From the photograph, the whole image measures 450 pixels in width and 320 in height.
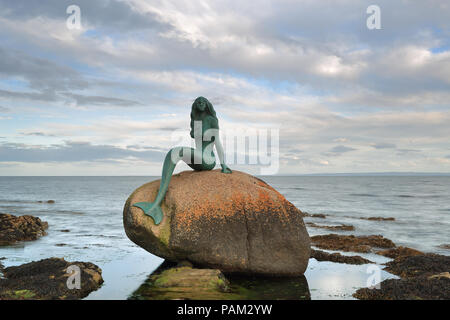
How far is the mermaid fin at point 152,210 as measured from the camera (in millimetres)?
7555

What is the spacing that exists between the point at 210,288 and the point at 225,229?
53.4 inches

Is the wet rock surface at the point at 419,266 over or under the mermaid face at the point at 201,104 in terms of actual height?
under

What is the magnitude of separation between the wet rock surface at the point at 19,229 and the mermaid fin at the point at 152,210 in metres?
7.07

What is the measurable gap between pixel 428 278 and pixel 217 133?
5447 mm

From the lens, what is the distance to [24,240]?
12578mm

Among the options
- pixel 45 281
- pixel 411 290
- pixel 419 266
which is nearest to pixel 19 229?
pixel 45 281

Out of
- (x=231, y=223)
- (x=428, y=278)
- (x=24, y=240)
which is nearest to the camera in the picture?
(x=428, y=278)

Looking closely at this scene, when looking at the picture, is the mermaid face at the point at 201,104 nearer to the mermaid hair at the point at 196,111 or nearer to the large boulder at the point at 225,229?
the mermaid hair at the point at 196,111

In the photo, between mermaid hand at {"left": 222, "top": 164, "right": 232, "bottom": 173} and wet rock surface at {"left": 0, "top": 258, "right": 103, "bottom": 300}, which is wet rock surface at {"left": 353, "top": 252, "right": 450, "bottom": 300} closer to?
mermaid hand at {"left": 222, "top": 164, "right": 232, "bottom": 173}

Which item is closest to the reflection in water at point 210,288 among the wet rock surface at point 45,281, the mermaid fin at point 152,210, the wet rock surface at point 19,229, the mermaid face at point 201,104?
the wet rock surface at point 45,281

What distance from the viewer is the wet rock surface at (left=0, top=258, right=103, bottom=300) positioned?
6.11 m

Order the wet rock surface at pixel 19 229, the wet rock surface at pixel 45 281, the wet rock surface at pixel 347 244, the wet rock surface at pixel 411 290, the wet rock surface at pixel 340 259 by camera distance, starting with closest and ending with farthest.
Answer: the wet rock surface at pixel 45 281 < the wet rock surface at pixel 411 290 < the wet rock surface at pixel 340 259 < the wet rock surface at pixel 347 244 < the wet rock surface at pixel 19 229
